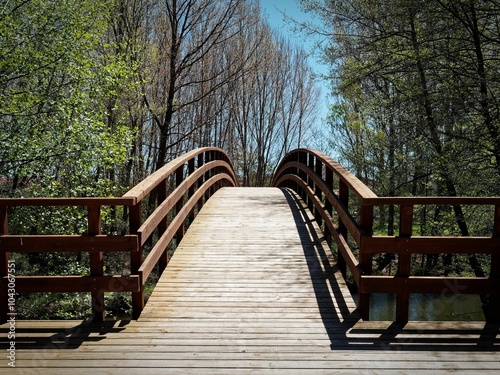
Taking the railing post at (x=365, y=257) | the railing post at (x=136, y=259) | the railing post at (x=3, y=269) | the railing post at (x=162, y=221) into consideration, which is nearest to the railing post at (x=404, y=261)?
the railing post at (x=365, y=257)

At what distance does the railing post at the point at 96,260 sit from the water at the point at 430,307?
943 cm

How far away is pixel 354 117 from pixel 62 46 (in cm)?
1259

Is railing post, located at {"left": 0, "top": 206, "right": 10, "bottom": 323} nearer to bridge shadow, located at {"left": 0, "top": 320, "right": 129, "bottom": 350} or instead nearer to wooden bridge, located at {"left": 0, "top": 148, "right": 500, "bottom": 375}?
wooden bridge, located at {"left": 0, "top": 148, "right": 500, "bottom": 375}

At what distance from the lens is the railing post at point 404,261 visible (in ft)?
12.6

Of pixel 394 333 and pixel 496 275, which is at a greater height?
pixel 496 275

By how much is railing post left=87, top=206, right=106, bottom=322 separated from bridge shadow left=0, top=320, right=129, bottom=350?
10 cm

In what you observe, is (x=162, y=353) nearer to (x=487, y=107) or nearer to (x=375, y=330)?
(x=375, y=330)

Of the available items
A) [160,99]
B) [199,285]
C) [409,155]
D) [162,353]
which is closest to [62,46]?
[199,285]

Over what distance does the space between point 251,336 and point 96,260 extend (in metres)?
1.49

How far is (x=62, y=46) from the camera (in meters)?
7.22

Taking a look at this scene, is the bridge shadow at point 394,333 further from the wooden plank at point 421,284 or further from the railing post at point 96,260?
the railing post at point 96,260

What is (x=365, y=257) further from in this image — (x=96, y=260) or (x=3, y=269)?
(x=3, y=269)

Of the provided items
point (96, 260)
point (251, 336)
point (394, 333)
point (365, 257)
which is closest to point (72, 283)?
point (96, 260)

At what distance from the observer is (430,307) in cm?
1281
